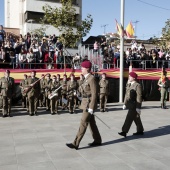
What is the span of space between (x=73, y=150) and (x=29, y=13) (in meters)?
31.7

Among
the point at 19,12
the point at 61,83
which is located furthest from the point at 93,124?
the point at 19,12

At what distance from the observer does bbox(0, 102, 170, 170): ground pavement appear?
6.29 m

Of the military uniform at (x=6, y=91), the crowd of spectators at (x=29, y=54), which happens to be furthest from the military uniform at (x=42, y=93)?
the military uniform at (x=6, y=91)

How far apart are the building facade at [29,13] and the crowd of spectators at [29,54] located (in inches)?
562

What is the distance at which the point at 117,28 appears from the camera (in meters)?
19.0

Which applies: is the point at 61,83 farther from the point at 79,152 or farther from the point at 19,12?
the point at 19,12

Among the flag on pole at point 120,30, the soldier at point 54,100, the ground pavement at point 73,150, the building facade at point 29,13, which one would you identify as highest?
the building facade at point 29,13

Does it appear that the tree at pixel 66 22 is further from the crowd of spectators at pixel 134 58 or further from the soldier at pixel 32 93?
the soldier at pixel 32 93

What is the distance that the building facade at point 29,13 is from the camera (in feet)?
118

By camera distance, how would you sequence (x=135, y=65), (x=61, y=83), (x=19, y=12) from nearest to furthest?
(x=61, y=83)
(x=135, y=65)
(x=19, y=12)

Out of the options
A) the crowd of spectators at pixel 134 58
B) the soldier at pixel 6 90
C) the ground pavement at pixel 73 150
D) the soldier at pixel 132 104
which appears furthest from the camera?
the crowd of spectators at pixel 134 58

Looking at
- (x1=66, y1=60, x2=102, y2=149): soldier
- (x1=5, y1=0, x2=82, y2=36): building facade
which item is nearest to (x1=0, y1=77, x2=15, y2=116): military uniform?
(x1=66, y1=60, x2=102, y2=149): soldier

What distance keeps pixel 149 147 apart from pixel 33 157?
2.83m

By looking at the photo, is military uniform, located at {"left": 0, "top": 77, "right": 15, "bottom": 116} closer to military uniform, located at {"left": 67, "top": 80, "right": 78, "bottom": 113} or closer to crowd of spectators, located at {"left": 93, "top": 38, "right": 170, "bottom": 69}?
military uniform, located at {"left": 67, "top": 80, "right": 78, "bottom": 113}
